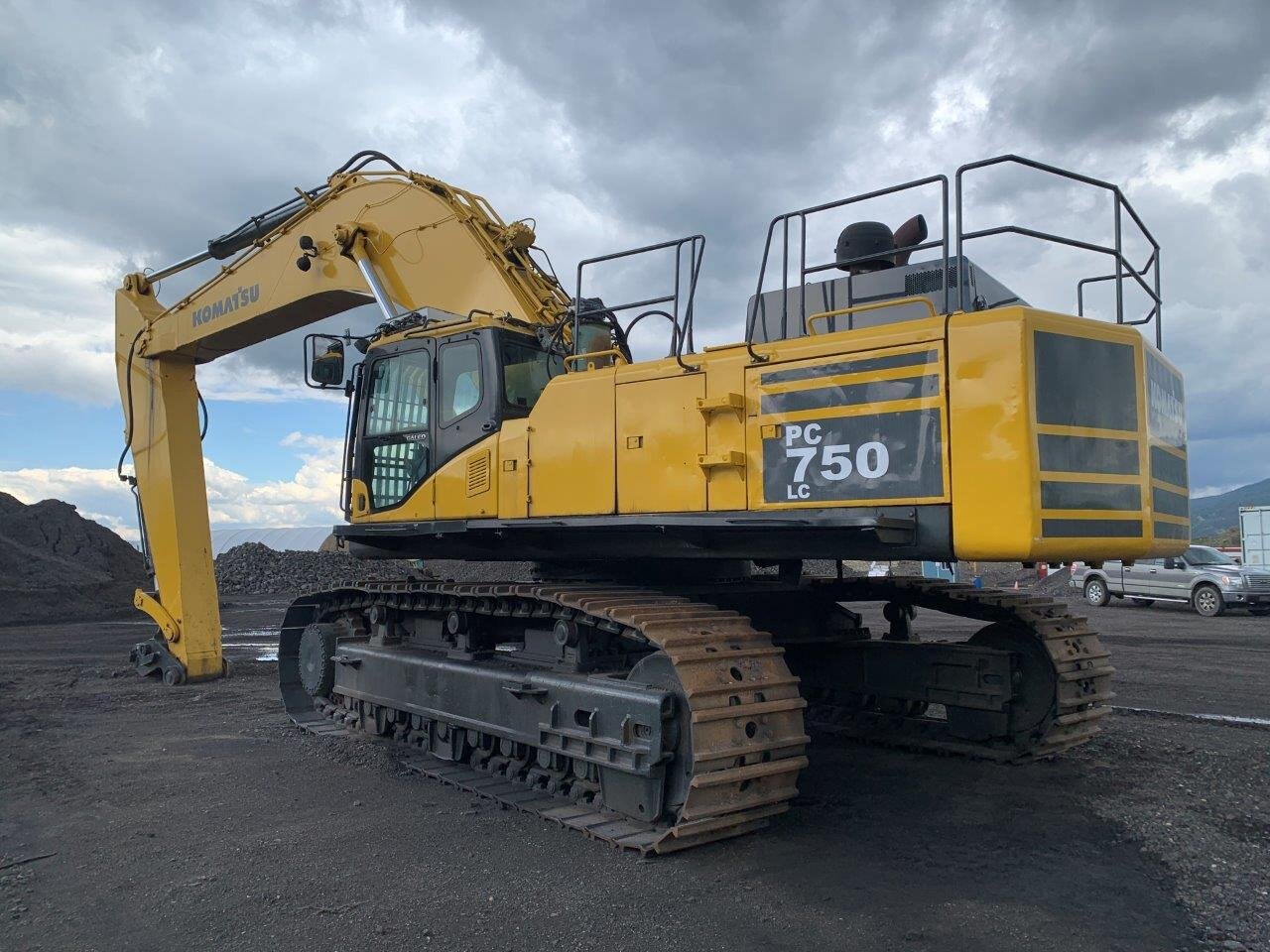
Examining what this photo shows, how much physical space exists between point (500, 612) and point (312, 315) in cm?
491

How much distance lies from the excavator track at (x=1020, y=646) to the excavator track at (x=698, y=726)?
7.68 ft

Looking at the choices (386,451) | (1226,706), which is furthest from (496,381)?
(1226,706)

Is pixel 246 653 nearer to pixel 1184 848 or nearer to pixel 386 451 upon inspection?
pixel 386 451

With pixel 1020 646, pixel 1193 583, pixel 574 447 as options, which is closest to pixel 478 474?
pixel 574 447

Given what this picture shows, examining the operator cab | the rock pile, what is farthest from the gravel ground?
the rock pile

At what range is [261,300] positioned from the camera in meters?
9.78

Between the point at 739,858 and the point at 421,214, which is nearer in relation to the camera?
the point at 739,858

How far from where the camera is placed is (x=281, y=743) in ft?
26.1

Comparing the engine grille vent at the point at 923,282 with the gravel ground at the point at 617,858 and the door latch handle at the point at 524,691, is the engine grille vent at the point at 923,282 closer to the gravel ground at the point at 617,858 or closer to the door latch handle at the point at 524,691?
the gravel ground at the point at 617,858

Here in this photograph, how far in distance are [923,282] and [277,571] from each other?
24041mm

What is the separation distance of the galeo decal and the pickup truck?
54.9ft

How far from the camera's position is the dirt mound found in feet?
65.4

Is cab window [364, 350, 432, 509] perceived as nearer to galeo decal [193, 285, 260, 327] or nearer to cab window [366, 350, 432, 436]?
cab window [366, 350, 432, 436]

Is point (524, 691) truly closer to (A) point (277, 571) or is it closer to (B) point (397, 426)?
(B) point (397, 426)
